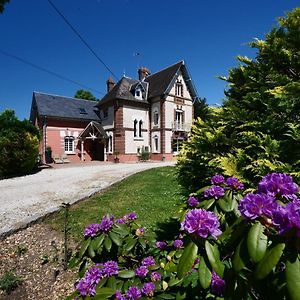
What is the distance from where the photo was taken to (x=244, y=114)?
3.20m

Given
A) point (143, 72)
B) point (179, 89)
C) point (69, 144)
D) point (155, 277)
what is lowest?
point (155, 277)

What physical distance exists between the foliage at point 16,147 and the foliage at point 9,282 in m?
12.9

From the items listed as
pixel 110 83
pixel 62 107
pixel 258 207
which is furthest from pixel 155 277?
pixel 110 83

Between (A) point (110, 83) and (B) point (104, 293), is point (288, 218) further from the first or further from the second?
(A) point (110, 83)

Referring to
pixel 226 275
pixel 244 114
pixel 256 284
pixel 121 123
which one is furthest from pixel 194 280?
pixel 121 123

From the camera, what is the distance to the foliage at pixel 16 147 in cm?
1483

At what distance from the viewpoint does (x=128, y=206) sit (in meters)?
7.11

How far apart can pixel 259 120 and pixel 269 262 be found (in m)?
2.43

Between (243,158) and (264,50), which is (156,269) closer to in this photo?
(243,158)

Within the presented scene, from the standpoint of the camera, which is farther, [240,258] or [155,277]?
[155,277]

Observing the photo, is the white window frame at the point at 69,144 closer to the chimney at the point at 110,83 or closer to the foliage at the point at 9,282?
the chimney at the point at 110,83

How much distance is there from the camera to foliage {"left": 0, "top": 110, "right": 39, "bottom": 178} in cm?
1483

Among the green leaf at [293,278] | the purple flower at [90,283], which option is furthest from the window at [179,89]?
the green leaf at [293,278]

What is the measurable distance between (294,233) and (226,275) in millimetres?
456
